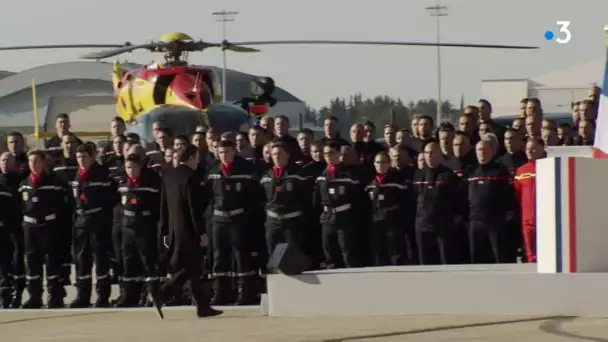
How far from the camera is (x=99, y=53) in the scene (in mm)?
23750

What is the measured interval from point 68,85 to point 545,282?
73037 mm

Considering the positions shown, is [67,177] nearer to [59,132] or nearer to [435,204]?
[59,132]

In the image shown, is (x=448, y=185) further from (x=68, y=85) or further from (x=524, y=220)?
(x=68, y=85)

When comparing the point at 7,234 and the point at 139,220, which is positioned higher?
the point at 139,220

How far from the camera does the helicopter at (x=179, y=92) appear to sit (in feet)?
68.2

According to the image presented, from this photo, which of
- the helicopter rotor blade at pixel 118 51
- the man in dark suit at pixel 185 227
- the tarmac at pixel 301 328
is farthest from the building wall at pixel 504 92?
the tarmac at pixel 301 328

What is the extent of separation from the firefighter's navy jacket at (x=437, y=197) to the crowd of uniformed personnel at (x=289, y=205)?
1 cm

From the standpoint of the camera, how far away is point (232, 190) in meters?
14.4

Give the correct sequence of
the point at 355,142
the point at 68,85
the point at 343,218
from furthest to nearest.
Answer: the point at 68,85, the point at 355,142, the point at 343,218

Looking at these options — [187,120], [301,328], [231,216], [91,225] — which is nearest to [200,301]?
[301,328]

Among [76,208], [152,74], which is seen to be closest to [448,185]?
[76,208]

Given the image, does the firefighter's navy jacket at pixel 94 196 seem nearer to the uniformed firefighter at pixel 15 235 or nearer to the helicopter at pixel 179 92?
the uniformed firefighter at pixel 15 235

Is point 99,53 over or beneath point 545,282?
over

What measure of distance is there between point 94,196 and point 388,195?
323 cm
